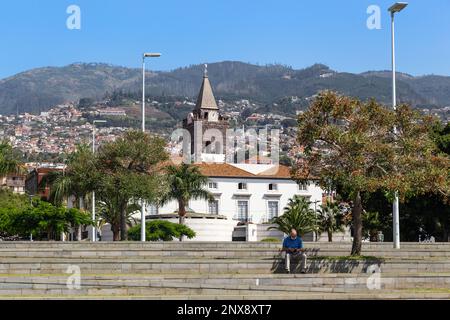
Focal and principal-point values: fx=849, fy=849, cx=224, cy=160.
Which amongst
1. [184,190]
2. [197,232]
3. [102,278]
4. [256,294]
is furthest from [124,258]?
[197,232]

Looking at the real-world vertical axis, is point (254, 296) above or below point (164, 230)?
above

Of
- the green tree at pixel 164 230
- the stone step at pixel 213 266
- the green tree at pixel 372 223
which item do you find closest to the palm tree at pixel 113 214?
the green tree at pixel 164 230

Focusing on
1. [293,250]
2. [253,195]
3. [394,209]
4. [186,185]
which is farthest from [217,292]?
[253,195]

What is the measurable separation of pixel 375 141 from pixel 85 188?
19.7m

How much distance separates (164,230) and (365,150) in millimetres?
42003

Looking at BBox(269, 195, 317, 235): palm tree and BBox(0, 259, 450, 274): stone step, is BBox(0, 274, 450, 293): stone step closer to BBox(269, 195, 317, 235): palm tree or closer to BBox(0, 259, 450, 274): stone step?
BBox(0, 259, 450, 274): stone step

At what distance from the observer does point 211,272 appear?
26594 millimetres

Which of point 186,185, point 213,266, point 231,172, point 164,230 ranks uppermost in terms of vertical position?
point 231,172

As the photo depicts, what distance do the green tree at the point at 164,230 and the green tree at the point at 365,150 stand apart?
39430 millimetres

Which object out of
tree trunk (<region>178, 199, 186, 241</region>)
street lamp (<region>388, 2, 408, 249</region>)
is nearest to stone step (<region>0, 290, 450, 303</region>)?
street lamp (<region>388, 2, 408, 249</region>)

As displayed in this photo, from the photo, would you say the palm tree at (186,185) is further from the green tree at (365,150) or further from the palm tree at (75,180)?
the green tree at (365,150)

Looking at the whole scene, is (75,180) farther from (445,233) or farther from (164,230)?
(164,230)
